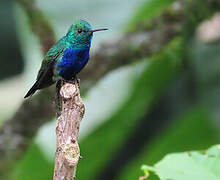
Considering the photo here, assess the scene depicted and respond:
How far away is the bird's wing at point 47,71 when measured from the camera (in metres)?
3.59

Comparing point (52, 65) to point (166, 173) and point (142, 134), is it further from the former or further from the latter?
point (142, 134)

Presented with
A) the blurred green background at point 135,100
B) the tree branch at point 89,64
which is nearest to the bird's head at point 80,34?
the tree branch at point 89,64

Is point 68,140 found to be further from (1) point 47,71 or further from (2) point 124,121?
(2) point 124,121

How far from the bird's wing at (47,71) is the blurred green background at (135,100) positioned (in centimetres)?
167

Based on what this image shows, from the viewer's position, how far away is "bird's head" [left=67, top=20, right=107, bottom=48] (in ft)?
11.9

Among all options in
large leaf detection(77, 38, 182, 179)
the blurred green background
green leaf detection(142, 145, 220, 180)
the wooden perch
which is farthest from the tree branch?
the wooden perch

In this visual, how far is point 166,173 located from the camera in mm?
2980

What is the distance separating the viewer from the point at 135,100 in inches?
236

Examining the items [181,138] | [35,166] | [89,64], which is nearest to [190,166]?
[89,64]

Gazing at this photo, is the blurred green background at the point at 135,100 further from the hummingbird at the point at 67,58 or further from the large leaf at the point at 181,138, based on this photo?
the hummingbird at the point at 67,58

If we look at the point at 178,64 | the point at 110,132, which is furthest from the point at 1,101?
the point at 178,64

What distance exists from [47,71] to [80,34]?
0.37 m

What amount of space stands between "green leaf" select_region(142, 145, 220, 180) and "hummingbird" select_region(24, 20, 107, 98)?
96 centimetres

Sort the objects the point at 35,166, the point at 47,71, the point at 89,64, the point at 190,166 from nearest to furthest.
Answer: the point at 190,166, the point at 47,71, the point at 89,64, the point at 35,166
